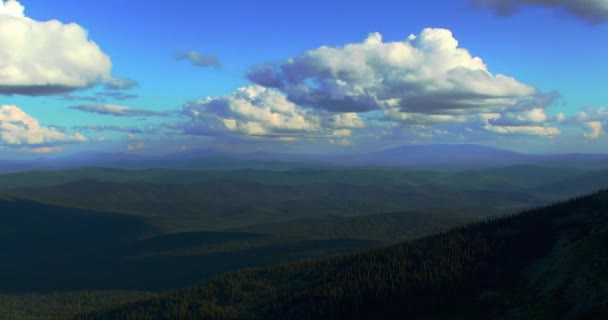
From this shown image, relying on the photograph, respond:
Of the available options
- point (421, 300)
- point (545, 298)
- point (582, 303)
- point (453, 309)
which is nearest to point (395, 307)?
point (421, 300)

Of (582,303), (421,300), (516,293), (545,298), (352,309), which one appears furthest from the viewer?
(352,309)

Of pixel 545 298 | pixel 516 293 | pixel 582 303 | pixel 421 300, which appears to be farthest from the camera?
pixel 421 300

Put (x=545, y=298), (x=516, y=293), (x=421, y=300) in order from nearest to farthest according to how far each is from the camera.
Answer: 1. (x=545, y=298)
2. (x=516, y=293)
3. (x=421, y=300)

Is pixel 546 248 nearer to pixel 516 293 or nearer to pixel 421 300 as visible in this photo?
pixel 516 293

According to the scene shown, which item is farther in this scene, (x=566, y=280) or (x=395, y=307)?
(x=395, y=307)

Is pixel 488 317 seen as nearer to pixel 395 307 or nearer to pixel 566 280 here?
pixel 566 280

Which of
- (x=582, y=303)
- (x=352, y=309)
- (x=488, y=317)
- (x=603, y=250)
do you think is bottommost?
(x=352, y=309)

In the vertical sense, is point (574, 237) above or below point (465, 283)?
above

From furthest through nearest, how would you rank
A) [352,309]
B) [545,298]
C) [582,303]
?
1. [352,309]
2. [545,298]
3. [582,303]

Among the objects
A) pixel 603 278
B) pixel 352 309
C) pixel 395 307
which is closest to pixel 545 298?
pixel 603 278
